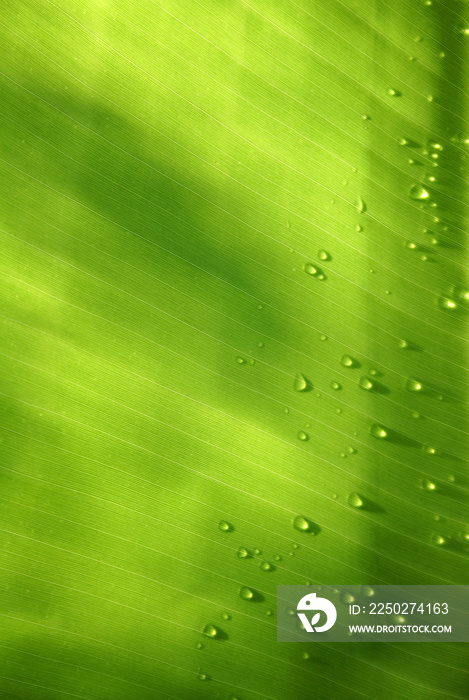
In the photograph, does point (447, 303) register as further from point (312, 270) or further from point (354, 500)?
point (354, 500)

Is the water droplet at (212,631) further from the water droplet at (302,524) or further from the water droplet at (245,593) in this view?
the water droplet at (302,524)

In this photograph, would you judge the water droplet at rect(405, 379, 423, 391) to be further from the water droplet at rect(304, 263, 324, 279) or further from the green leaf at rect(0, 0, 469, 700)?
the water droplet at rect(304, 263, 324, 279)

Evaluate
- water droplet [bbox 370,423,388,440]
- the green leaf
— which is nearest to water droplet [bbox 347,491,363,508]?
the green leaf

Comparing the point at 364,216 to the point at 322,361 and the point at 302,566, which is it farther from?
the point at 302,566

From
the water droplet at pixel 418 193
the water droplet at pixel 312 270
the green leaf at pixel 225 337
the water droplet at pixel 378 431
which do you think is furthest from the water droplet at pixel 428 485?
the water droplet at pixel 418 193

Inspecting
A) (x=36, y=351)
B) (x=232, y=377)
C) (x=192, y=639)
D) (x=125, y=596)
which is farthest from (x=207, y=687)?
(x=36, y=351)

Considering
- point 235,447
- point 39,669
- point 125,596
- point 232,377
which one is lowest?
point 39,669

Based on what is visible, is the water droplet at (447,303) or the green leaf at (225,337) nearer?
the green leaf at (225,337)
